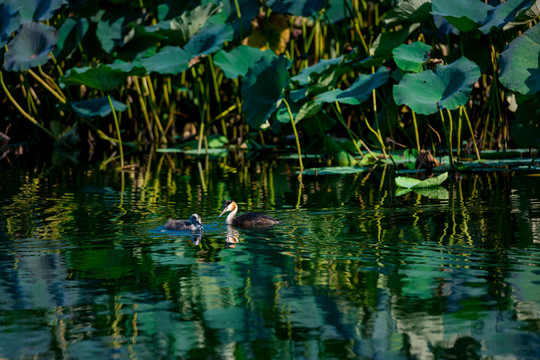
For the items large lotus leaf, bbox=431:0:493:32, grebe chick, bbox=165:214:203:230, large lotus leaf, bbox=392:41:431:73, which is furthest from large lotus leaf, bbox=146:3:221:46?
grebe chick, bbox=165:214:203:230

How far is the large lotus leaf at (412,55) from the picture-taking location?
9.12 metres

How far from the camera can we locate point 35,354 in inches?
141

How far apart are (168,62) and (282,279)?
277 inches

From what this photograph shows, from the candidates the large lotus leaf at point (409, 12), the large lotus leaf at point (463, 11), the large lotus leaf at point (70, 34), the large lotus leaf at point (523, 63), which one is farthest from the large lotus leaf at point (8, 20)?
the large lotus leaf at point (523, 63)

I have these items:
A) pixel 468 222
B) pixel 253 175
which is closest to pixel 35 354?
pixel 468 222

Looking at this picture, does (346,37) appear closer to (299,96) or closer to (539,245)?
Answer: (299,96)

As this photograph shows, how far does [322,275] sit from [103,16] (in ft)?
33.7

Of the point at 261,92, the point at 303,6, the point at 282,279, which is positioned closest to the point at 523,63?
the point at 261,92

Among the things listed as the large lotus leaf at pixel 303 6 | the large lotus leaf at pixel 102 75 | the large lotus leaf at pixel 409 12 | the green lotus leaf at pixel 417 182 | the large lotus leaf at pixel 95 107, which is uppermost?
the large lotus leaf at pixel 303 6

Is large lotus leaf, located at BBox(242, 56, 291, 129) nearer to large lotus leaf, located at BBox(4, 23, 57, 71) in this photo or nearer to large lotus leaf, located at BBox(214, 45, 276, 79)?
large lotus leaf, located at BBox(214, 45, 276, 79)

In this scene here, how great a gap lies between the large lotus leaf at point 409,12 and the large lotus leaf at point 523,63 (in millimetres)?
1328

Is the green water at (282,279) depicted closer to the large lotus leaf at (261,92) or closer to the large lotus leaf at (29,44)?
the large lotus leaf at (261,92)

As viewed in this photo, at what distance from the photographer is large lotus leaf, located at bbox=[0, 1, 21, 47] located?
41.2ft

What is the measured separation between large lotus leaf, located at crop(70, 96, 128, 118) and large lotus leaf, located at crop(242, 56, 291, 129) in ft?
9.46
